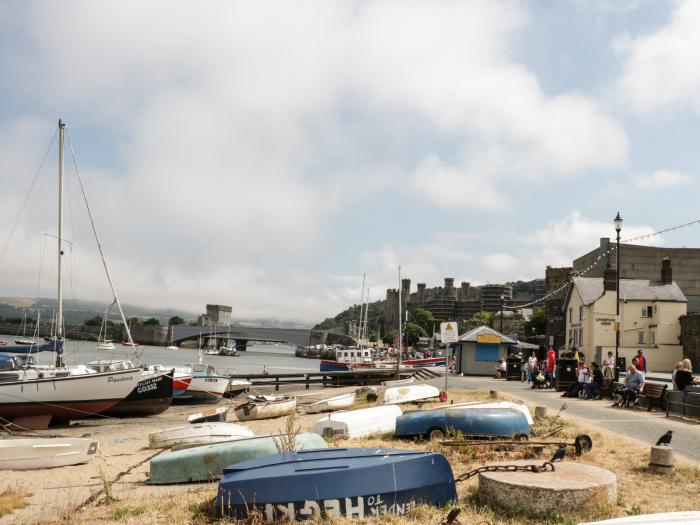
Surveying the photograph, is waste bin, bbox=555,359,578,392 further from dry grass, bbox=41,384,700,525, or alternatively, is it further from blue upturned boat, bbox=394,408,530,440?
blue upturned boat, bbox=394,408,530,440

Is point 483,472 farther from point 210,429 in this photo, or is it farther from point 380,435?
point 210,429

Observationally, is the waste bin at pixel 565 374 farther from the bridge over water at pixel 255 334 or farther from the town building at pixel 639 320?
the bridge over water at pixel 255 334

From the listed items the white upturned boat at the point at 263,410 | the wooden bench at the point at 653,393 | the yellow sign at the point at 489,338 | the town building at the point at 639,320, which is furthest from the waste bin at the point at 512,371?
the wooden bench at the point at 653,393

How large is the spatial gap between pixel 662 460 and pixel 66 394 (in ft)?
79.4

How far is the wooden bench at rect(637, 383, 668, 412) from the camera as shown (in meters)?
18.3

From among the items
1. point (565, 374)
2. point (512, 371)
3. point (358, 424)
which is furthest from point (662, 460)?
point (512, 371)

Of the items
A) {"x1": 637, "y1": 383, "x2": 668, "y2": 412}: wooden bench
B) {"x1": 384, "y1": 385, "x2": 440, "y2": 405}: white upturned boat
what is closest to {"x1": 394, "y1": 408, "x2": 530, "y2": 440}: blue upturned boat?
{"x1": 637, "y1": 383, "x2": 668, "y2": 412}: wooden bench

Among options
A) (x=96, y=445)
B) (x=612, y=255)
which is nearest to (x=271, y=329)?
(x=612, y=255)

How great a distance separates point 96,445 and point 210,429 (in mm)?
3137

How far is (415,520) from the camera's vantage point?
7.62 metres

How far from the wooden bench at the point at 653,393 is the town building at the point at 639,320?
23051 millimetres

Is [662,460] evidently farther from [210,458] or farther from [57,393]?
[57,393]

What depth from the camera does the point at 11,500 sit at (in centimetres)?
1121

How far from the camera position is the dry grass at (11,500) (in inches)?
419
